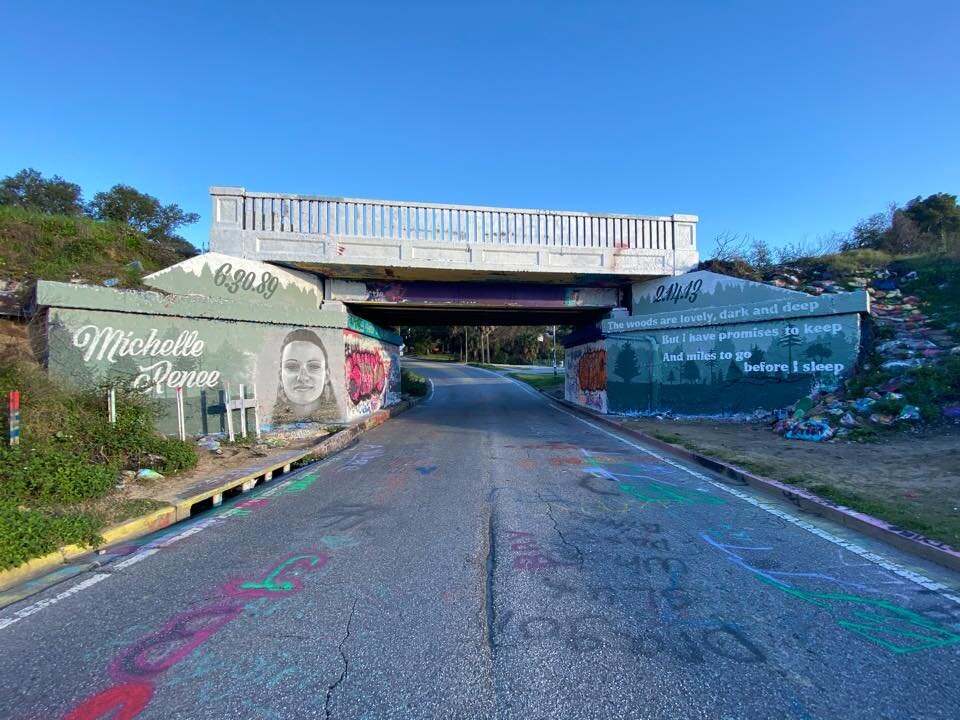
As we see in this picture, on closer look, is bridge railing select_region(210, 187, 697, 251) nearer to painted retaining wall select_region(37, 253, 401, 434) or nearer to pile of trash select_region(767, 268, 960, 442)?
painted retaining wall select_region(37, 253, 401, 434)

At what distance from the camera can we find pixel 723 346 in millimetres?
14891

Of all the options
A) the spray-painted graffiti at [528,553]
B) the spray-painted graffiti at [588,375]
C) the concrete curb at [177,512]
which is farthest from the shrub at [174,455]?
the spray-painted graffiti at [588,375]

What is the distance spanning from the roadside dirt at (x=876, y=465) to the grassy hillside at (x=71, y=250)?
12.7 m

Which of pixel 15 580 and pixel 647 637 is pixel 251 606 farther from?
pixel 647 637

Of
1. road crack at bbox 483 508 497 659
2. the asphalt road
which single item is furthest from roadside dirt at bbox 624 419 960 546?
road crack at bbox 483 508 497 659

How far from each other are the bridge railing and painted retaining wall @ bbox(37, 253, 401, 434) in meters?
1.74

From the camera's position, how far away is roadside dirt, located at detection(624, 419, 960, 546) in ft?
19.3

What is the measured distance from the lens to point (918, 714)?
2.71m

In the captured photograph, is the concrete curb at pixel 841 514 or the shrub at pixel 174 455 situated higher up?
the shrub at pixel 174 455

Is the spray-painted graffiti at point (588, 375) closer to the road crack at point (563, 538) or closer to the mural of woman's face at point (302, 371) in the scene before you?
the mural of woman's face at point (302, 371)

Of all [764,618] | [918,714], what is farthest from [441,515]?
[918,714]

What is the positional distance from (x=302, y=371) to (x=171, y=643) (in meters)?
11.1

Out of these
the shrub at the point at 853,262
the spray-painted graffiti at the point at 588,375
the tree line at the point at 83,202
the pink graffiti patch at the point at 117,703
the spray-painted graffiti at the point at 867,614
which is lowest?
the spray-painted graffiti at the point at 867,614

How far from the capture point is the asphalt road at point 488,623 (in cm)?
286
